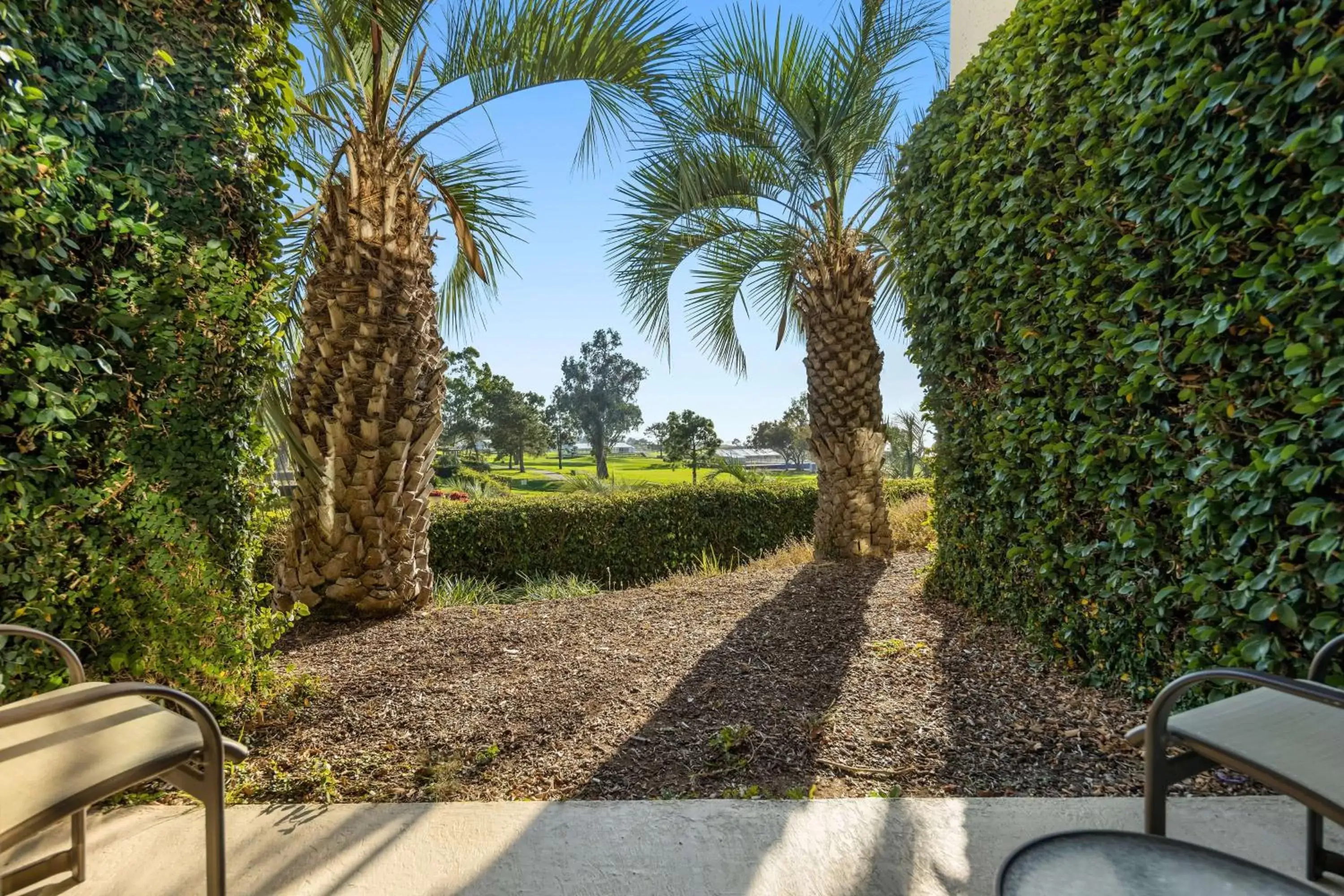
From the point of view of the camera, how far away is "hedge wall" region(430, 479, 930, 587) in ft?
22.5

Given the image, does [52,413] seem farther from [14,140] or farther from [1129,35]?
[1129,35]

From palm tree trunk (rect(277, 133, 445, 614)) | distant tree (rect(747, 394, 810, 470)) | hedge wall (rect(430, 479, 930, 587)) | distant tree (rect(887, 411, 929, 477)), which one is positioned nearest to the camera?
palm tree trunk (rect(277, 133, 445, 614))

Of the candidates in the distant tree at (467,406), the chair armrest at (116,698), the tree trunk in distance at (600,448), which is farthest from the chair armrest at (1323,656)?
the tree trunk in distance at (600,448)

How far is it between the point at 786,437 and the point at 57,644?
4092cm

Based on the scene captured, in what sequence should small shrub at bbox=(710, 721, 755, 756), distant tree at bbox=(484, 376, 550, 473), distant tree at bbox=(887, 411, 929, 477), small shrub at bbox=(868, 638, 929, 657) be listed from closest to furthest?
small shrub at bbox=(710, 721, 755, 756)
small shrub at bbox=(868, 638, 929, 657)
distant tree at bbox=(887, 411, 929, 477)
distant tree at bbox=(484, 376, 550, 473)

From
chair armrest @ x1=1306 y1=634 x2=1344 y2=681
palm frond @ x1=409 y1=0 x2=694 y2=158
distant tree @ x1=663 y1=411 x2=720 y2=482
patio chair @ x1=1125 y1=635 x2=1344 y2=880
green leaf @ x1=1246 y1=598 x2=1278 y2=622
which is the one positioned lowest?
patio chair @ x1=1125 y1=635 x2=1344 y2=880

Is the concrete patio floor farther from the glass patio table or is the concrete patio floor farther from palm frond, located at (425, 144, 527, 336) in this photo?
palm frond, located at (425, 144, 527, 336)

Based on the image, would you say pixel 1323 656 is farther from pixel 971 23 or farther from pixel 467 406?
pixel 467 406

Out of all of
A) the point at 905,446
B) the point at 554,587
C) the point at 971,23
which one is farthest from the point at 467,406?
the point at 971,23

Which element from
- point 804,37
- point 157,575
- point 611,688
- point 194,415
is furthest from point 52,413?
point 804,37

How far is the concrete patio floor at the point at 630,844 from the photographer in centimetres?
173

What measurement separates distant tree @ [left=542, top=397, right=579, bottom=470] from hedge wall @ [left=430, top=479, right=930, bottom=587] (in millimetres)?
30828

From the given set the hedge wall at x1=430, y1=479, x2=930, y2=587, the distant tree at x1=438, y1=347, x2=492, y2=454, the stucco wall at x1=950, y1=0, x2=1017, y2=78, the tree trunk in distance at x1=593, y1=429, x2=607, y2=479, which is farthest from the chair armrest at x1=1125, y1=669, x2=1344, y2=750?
the tree trunk in distance at x1=593, y1=429, x2=607, y2=479

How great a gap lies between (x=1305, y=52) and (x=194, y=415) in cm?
362
